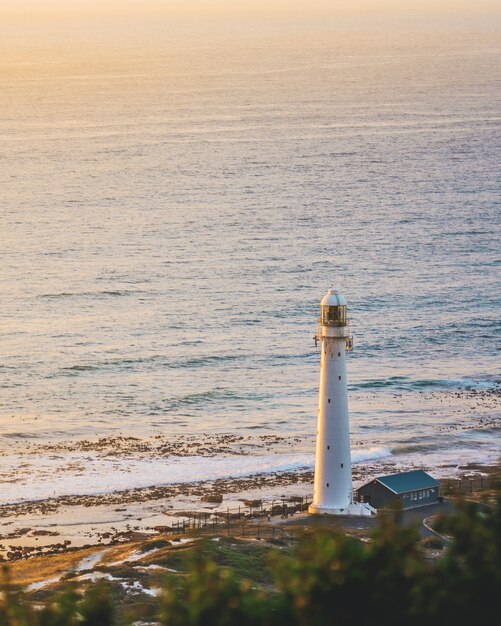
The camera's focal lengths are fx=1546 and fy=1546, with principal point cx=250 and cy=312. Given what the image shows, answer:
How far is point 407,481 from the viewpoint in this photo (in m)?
61.7

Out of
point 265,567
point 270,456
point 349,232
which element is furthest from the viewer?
point 349,232

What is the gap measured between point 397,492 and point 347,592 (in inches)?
1491

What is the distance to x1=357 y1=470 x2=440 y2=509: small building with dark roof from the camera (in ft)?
199

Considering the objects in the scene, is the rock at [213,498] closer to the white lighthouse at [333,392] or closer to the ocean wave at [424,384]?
the white lighthouse at [333,392]

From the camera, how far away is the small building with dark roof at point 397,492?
2383 inches

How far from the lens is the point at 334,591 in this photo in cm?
2269

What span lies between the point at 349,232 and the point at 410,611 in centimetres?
11864

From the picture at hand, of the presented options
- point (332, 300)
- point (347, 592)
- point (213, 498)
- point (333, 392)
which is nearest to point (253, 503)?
point (213, 498)

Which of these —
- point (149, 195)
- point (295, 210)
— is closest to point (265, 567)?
point (295, 210)

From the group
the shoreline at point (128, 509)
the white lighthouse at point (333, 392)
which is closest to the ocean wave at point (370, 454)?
the shoreline at point (128, 509)

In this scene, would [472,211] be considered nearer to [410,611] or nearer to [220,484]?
[220,484]

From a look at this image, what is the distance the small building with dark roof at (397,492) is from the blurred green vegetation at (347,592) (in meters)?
36.7

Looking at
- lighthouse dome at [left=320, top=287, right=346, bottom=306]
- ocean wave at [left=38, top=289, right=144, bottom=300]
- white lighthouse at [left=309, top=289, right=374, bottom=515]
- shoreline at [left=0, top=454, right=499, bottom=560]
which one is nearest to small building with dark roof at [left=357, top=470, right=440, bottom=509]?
shoreline at [left=0, top=454, right=499, bottom=560]

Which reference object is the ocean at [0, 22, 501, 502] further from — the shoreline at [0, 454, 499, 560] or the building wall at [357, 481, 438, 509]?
the building wall at [357, 481, 438, 509]
